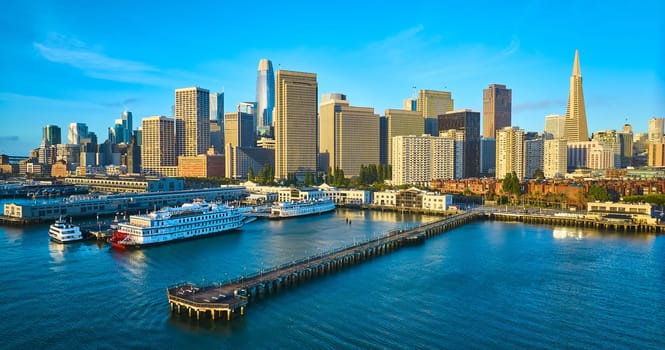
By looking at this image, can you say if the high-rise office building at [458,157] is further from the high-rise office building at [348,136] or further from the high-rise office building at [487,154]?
the high-rise office building at [487,154]

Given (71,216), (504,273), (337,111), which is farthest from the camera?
(337,111)

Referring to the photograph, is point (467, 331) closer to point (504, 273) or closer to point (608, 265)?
point (504, 273)

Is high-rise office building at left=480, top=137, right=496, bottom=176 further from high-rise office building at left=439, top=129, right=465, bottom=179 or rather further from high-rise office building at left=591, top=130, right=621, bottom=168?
high-rise office building at left=439, top=129, right=465, bottom=179

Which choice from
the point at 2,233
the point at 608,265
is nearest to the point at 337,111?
the point at 2,233

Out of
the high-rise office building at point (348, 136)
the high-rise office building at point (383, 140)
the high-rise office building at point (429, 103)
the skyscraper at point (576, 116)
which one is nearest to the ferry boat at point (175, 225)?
the high-rise office building at point (348, 136)

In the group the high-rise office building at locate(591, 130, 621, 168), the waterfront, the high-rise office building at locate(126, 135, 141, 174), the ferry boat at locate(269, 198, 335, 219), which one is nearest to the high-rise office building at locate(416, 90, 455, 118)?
the high-rise office building at locate(591, 130, 621, 168)

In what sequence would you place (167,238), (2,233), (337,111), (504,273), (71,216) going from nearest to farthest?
(504,273) < (167,238) < (2,233) < (71,216) < (337,111)

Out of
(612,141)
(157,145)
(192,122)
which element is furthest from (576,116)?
(157,145)
